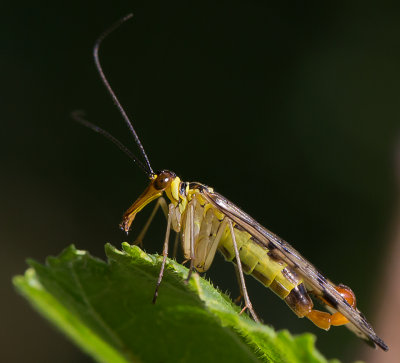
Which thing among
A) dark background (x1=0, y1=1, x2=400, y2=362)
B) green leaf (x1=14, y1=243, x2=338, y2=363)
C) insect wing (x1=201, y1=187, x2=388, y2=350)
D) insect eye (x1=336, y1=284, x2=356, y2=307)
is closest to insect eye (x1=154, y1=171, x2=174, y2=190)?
insect wing (x1=201, y1=187, x2=388, y2=350)

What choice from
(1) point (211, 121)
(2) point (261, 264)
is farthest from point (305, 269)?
(1) point (211, 121)

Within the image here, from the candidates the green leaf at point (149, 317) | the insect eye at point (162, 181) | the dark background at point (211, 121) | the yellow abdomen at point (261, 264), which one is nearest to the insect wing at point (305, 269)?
the yellow abdomen at point (261, 264)

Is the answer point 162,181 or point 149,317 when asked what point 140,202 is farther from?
point 149,317

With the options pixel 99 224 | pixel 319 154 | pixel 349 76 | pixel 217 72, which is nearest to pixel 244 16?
pixel 217 72

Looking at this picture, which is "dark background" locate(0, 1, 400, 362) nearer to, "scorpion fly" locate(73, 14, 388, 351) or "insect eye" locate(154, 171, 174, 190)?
"scorpion fly" locate(73, 14, 388, 351)

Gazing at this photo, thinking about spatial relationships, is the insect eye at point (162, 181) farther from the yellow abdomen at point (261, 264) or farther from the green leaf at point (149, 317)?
the green leaf at point (149, 317)

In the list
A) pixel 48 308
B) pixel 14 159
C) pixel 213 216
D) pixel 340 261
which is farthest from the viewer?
pixel 14 159

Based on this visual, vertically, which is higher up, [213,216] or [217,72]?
[217,72]

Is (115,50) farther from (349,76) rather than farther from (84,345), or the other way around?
(84,345)
